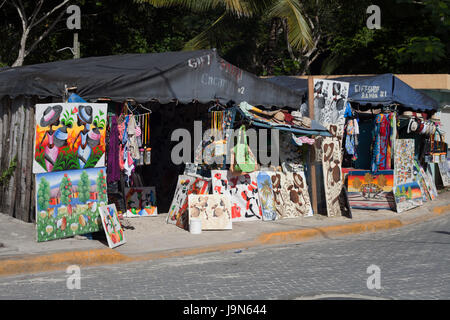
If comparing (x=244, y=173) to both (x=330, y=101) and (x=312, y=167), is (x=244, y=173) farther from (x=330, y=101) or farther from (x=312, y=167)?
(x=330, y=101)

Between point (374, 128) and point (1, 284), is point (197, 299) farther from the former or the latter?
point (374, 128)

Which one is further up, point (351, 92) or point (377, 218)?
point (351, 92)

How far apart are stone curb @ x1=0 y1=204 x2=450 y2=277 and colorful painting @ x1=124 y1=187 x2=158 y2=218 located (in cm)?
286

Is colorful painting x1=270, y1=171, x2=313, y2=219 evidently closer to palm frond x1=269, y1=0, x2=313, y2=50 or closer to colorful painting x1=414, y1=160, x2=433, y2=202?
colorful painting x1=414, y1=160, x2=433, y2=202

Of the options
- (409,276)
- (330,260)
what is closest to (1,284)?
(330,260)

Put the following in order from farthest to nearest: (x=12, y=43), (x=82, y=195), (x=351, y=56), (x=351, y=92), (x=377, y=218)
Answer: (x=351, y=56) → (x=12, y=43) → (x=351, y=92) → (x=377, y=218) → (x=82, y=195)

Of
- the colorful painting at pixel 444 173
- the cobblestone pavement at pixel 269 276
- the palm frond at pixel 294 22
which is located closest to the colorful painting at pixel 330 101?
the cobblestone pavement at pixel 269 276

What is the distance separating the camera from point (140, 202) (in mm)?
12031

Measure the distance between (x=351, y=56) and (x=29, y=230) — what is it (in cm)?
2382

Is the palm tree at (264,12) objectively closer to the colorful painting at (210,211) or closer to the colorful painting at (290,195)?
the colorful painting at (290,195)

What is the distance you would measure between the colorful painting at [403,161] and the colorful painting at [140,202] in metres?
5.50

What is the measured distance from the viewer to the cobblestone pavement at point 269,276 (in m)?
6.56

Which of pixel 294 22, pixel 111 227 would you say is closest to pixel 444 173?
pixel 294 22

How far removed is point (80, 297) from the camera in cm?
639
